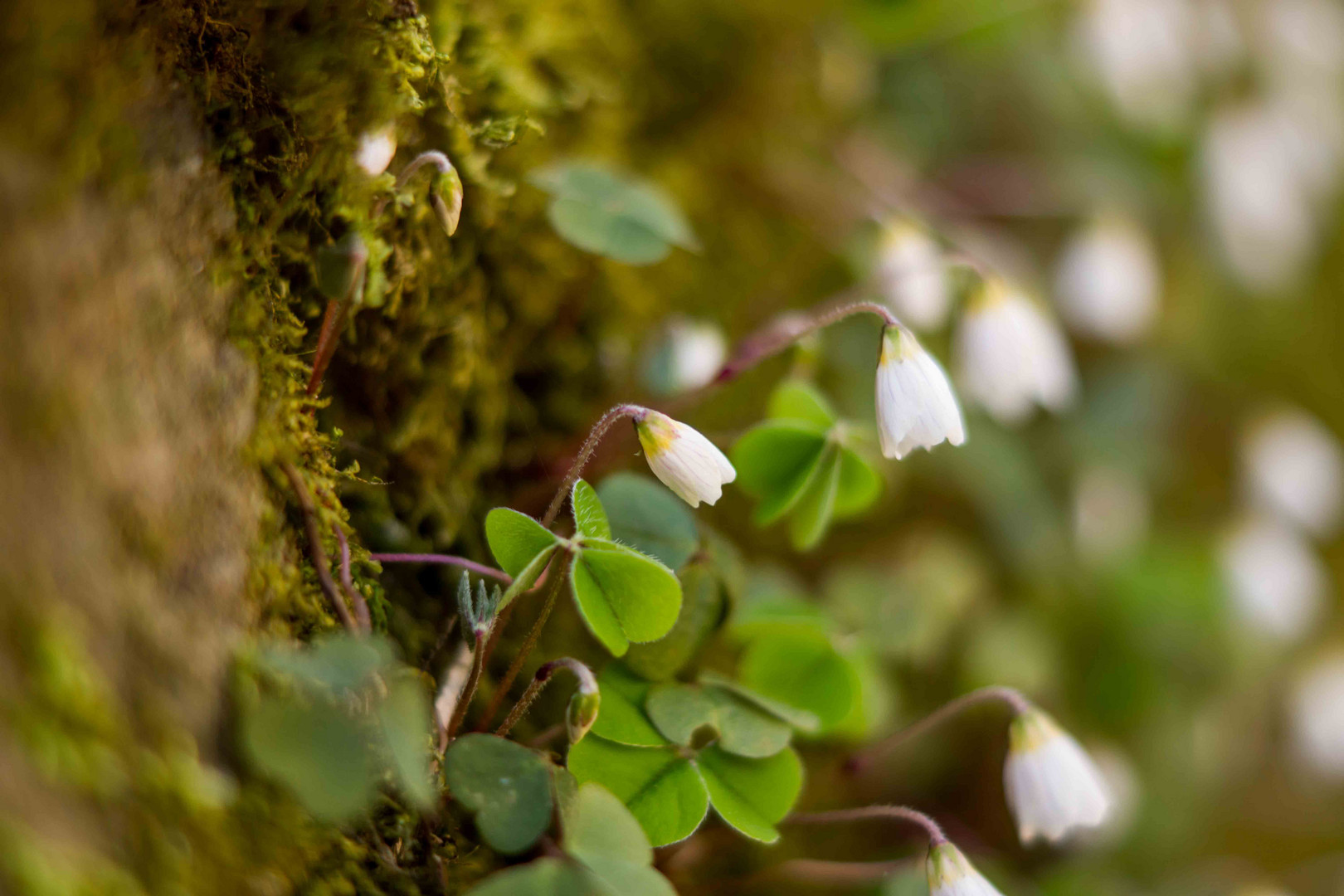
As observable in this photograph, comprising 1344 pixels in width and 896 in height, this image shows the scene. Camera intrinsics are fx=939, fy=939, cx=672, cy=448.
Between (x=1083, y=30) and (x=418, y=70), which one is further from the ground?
(x=418, y=70)

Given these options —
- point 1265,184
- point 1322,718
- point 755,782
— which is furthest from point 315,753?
point 1265,184

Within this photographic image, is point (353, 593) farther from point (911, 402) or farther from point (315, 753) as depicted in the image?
point (911, 402)

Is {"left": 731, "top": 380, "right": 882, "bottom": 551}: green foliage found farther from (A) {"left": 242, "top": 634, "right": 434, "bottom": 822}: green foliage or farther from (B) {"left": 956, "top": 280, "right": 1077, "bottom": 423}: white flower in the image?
(A) {"left": 242, "top": 634, "right": 434, "bottom": 822}: green foliage

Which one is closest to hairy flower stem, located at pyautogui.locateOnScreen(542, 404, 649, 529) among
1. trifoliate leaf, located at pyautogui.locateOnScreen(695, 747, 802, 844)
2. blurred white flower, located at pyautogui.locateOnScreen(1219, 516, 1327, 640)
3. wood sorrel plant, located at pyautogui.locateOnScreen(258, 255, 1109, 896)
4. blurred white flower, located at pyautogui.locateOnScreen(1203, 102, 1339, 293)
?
wood sorrel plant, located at pyautogui.locateOnScreen(258, 255, 1109, 896)

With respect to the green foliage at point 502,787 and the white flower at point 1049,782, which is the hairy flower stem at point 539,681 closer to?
the green foliage at point 502,787

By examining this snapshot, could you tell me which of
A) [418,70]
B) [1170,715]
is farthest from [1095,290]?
[418,70]

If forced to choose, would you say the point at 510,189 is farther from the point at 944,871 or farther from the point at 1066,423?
the point at 1066,423
